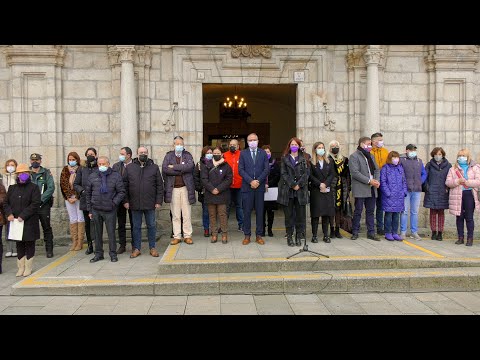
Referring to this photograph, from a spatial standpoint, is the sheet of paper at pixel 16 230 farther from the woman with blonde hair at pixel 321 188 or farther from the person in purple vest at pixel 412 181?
the person in purple vest at pixel 412 181

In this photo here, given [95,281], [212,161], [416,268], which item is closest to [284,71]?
[212,161]

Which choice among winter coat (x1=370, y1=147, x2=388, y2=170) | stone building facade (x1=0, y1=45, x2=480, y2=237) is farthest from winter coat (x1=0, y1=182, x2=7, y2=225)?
winter coat (x1=370, y1=147, x2=388, y2=170)

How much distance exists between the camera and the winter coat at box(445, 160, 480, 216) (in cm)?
796

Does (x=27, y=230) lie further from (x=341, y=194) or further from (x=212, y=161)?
(x=341, y=194)

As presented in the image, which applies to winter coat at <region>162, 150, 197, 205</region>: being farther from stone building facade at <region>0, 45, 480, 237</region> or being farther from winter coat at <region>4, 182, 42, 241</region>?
winter coat at <region>4, 182, 42, 241</region>

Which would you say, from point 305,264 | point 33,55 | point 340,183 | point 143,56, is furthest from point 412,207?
point 33,55

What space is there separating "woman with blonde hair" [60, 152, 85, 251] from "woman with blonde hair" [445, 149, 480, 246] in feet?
24.0

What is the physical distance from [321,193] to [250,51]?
13.6 ft

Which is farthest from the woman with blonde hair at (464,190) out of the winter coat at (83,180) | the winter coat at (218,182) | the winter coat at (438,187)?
the winter coat at (83,180)

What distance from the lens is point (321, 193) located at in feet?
25.1

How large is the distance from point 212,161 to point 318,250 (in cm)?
257

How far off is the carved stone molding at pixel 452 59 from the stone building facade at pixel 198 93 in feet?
0.08

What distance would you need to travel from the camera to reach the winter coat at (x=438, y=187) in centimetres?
834

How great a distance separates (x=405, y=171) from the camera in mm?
8344
